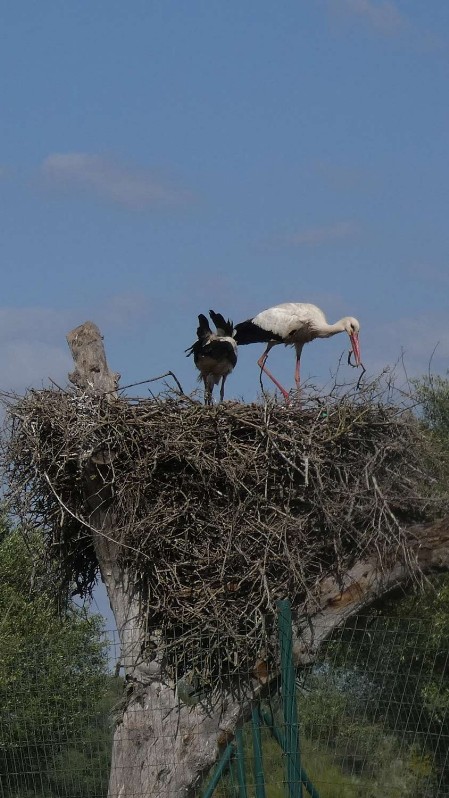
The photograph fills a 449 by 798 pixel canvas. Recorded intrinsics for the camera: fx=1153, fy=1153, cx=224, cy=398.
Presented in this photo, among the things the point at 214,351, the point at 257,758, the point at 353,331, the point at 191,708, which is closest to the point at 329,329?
the point at 353,331

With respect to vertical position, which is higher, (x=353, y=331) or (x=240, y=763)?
(x=353, y=331)

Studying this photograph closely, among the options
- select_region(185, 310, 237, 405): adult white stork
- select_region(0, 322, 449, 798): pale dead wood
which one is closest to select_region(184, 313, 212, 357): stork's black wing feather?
select_region(185, 310, 237, 405): adult white stork

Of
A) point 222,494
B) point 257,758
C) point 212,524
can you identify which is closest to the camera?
point 257,758

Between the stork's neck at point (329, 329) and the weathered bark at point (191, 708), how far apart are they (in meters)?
5.11

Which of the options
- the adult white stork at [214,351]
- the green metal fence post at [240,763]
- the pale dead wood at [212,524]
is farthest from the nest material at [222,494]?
the adult white stork at [214,351]

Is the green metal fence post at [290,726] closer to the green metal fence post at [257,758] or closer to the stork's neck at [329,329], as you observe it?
the green metal fence post at [257,758]

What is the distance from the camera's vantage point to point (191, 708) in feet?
27.9

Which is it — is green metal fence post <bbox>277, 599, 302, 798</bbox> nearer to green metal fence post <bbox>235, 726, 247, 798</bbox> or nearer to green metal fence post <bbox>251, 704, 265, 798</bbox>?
green metal fence post <bbox>251, 704, 265, 798</bbox>

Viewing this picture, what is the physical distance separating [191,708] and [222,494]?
1618 mm

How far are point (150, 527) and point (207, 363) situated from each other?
169 inches

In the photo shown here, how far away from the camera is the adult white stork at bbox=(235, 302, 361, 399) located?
13.4 meters

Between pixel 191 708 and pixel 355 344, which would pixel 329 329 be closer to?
pixel 355 344

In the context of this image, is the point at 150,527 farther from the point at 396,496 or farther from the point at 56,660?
the point at 396,496

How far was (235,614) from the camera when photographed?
8.51 m
